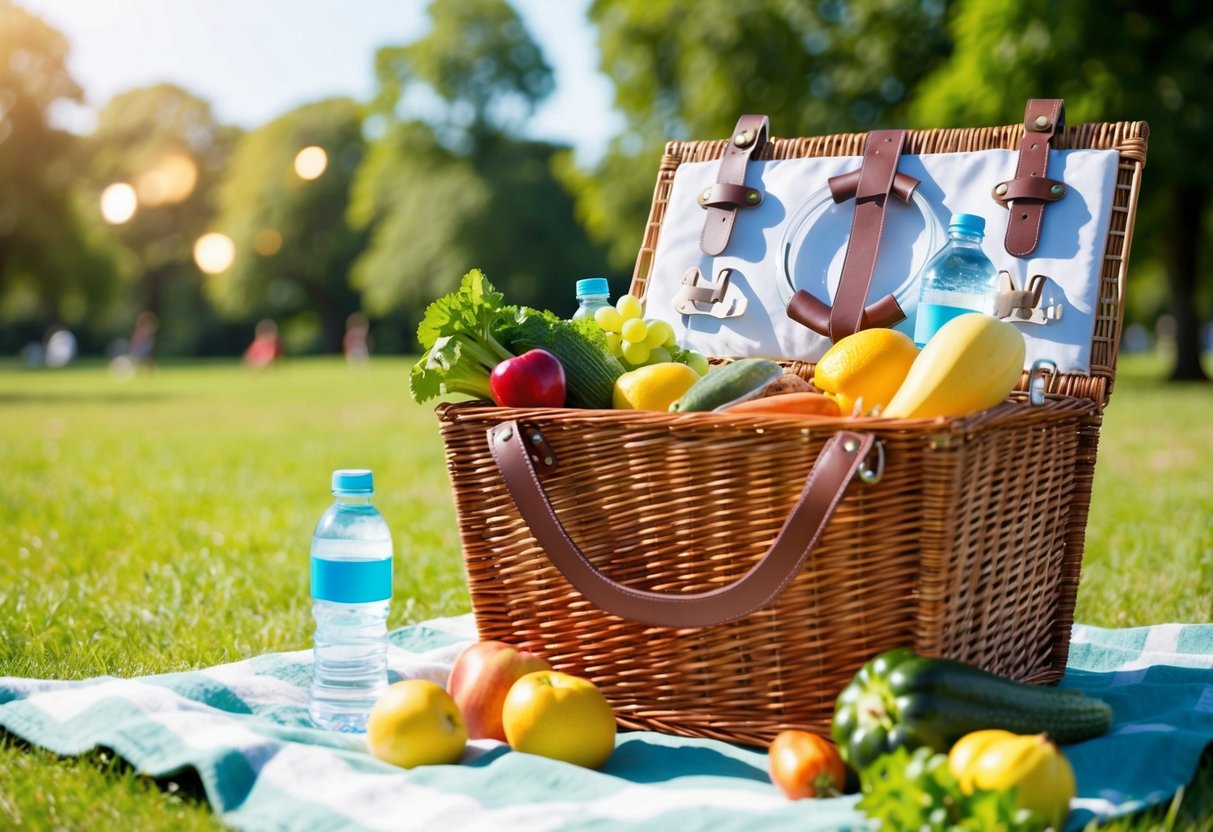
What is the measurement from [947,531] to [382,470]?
540 cm

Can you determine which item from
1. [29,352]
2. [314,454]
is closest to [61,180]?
[29,352]

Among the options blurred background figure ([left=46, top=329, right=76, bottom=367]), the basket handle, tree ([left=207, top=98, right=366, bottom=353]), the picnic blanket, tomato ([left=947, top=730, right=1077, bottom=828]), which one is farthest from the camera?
tree ([left=207, top=98, right=366, bottom=353])

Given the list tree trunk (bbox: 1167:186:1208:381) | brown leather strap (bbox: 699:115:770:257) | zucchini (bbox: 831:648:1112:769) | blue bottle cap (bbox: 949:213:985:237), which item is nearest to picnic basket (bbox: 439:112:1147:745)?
zucchini (bbox: 831:648:1112:769)

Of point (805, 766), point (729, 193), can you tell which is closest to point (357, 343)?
point (729, 193)

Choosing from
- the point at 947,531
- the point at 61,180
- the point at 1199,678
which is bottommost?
the point at 1199,678

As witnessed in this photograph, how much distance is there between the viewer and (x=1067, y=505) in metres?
2.62

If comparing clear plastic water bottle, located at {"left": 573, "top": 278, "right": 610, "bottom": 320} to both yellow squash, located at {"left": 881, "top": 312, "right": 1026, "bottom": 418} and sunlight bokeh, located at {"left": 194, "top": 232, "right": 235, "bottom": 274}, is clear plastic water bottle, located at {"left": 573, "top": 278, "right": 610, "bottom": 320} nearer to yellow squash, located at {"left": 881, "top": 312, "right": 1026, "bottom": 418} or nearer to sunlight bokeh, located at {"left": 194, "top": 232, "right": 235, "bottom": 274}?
yellow squash, located at {"left": 881, "top": 312, "right": 1026, "bottom": 418}

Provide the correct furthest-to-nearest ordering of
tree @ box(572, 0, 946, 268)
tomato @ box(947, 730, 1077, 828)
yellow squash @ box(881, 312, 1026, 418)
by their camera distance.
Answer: tree @ box(572, 0, 946, 268) < yellow squash @ box(881, 312, 1026, 418) < tomato @ box(947, 730, 1077, 828)

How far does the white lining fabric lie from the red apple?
3.77ft

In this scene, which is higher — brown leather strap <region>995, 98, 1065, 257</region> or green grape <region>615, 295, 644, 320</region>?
brown leather strap <region>995, 98, 1065, 257</region>

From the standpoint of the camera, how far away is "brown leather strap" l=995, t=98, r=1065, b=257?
9.02ft

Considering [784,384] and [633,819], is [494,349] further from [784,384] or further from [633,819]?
[633,819]

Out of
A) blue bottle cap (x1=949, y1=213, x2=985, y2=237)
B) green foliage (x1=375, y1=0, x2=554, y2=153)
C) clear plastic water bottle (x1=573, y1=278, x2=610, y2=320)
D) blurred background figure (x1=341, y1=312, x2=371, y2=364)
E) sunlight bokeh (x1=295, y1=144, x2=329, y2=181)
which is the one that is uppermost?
green foliage (x1=375, y1=0, x2=554, y2=153)

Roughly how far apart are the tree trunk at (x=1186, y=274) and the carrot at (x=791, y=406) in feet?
52.3
